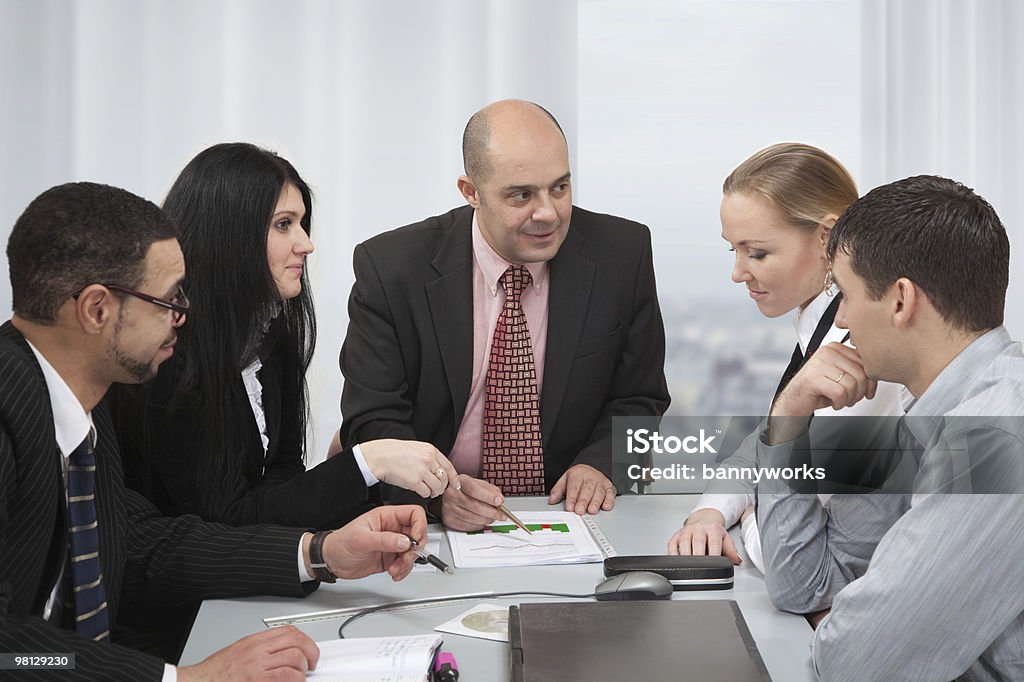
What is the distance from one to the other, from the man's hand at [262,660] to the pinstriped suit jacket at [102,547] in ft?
0.20

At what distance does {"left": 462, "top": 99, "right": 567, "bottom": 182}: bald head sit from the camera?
8.08 feet

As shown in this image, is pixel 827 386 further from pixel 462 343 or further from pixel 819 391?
pixel 462 343

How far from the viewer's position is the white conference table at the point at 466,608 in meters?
1.35

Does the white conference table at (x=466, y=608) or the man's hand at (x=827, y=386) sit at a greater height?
the man's hand at (x=827, y=386)

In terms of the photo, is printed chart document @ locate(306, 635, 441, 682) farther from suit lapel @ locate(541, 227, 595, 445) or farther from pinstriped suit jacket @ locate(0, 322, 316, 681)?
suit lapel @ locate(541, 227, 595, 445)

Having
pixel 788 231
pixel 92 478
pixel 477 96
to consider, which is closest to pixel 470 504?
pixel 92 478

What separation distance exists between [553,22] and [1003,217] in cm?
186

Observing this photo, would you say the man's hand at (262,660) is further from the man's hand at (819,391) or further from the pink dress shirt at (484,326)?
the pink dress shirt at (484,326)

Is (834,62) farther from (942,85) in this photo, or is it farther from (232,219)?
(232,219)

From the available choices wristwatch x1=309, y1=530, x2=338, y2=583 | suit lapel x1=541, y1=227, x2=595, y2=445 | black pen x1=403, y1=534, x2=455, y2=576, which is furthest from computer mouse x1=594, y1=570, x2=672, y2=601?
suit lapel x1=541, y1=227, x2=595, y2=445

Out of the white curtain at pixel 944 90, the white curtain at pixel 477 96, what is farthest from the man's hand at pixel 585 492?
the white curtain at pixel 944 90

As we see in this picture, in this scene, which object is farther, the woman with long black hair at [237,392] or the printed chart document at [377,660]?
the woman with long black hair at [237,392]

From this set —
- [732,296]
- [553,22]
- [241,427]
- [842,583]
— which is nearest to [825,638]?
[842,583]

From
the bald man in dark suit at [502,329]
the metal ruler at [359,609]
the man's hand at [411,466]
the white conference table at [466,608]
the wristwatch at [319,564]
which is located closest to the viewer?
the white conference table at [466,608]
